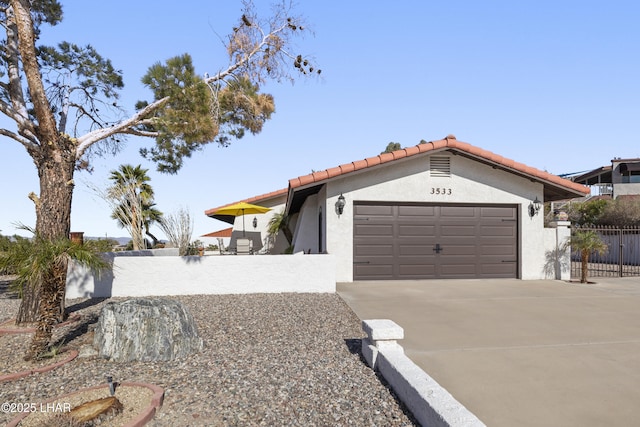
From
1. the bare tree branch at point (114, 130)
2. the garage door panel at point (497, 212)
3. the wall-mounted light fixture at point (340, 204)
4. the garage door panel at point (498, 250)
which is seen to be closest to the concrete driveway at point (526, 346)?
the garage door panel at point (498, 250)

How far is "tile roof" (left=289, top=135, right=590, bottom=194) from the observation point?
11.2 meters

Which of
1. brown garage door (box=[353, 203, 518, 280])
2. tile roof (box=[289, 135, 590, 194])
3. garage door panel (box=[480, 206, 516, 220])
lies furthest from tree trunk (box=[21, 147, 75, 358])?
garage door panel (box=[480, 206, 516, 220])

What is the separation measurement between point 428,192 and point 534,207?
11.0 ft

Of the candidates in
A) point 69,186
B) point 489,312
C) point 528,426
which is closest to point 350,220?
point 489,312

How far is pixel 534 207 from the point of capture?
1249cm

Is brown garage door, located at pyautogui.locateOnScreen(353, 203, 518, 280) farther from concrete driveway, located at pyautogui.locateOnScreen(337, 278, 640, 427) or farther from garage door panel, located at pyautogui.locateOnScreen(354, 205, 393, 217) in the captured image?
concrete driveway, located at pyautogui.locateOnScreen(337, 278, 640, 427)

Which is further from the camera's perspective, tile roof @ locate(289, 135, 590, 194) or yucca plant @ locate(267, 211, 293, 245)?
yucca plant @ locate(267, 211, 293, 245)

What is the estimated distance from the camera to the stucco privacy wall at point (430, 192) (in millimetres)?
11703

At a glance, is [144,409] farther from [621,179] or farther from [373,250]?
[621,179]

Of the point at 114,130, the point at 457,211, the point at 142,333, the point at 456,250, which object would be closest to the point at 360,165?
the point at 457,211

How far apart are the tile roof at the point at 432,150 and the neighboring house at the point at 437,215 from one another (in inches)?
1.1

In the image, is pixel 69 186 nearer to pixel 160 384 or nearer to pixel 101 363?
pixel 101 363

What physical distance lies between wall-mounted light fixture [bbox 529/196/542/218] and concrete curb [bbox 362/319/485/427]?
31.5 ft

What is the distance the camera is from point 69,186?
7.13m
